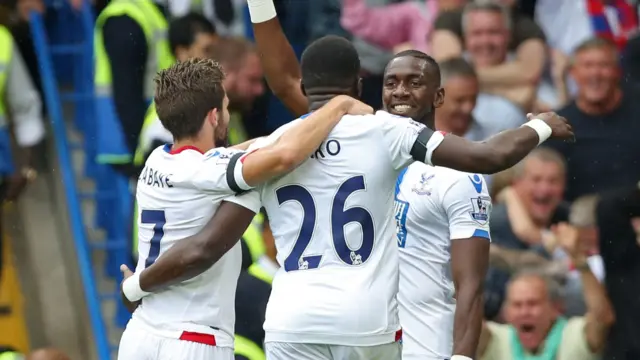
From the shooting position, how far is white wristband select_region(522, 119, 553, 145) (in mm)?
5359

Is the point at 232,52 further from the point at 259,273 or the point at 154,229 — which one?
the point at 154,229

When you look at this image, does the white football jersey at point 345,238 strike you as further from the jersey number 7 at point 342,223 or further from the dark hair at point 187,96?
the dark hair at point 187,96

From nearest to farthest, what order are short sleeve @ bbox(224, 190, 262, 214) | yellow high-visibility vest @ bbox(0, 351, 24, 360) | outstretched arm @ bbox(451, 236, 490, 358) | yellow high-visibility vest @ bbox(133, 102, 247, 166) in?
short sleeve @ bbox(224, 190, 262, 214) → outstretched arm @ bbox(451, 236, 490, 358) → yellow high-visibility vest @ bbox(0, 351, 24, 360) → yellow high-visibility vest @ bbox(133, 102, 247, 166)

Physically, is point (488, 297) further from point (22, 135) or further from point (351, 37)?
point (22, 135)

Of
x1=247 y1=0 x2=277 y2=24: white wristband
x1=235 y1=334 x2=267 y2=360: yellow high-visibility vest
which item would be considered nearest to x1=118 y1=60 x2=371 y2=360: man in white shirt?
x1=247 y1=0 x2=277 y2=24: white wristband

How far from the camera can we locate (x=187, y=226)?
5.61m

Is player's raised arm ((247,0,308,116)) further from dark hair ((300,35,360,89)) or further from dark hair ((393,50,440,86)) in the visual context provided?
dark hair ((300,35,360,89))

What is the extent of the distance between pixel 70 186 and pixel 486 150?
5.42 m

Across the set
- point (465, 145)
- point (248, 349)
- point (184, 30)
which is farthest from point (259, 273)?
point (465, 145)

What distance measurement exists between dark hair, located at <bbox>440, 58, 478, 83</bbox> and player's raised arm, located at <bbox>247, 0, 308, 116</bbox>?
243 cm

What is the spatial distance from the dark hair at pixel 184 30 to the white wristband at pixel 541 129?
14.5ft

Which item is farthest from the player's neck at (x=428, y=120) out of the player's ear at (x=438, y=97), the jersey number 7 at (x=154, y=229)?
the jersey number 7 at (x=154, y=229)

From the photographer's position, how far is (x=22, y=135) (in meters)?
10.0

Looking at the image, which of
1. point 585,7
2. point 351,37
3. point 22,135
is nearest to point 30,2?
point 22,135
